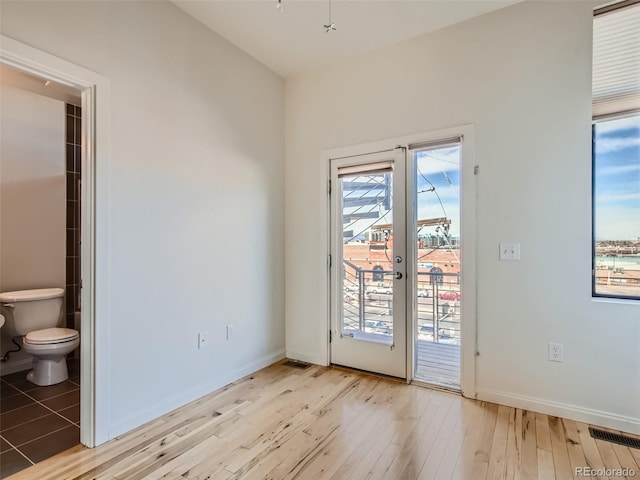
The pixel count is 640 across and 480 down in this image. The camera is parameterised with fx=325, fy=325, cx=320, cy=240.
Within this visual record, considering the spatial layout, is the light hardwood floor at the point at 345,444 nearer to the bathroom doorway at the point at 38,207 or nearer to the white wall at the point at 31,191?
the bathroom doorway at the point at 38,207

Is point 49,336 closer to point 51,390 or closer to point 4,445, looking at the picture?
point 51,390

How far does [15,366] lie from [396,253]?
3804 millimetres

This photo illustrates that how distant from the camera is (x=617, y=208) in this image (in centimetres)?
227

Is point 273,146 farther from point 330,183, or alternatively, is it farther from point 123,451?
point 123,451

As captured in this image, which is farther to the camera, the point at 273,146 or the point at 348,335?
the point at 273,146

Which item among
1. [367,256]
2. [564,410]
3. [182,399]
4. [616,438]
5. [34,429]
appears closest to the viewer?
[616,438]

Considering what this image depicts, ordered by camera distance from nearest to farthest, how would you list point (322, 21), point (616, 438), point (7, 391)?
point (616, 438) → point (322, 21) → point (7, 391)

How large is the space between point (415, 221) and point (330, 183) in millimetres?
937

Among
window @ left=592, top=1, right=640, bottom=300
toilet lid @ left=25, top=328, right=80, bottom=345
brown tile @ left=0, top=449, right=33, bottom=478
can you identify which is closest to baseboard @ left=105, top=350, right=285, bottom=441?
brown tile @ left=0, top=449, right=33, bottom=478

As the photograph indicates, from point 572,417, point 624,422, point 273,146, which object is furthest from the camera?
point 273,146

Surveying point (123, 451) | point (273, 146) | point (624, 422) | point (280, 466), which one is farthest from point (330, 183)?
point (624, 422)

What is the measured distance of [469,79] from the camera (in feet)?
8.52

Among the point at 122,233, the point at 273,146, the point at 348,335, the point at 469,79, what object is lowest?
the point at 348,335

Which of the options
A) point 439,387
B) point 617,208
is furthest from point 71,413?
point 617,208
